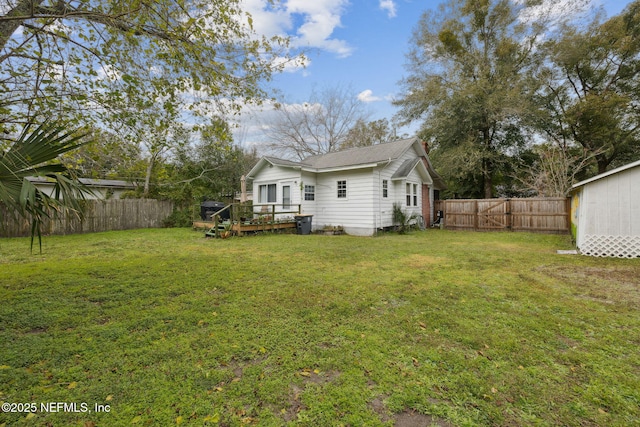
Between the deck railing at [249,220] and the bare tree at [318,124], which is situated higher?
the bare tree at [318,124]

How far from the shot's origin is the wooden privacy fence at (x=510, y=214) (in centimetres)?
1267

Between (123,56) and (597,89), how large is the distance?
26.2 m

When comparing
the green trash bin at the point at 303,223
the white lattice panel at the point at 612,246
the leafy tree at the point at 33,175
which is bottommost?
the white lattice panel at the point at 612,246

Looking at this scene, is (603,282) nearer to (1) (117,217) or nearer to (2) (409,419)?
(2) (409,419)

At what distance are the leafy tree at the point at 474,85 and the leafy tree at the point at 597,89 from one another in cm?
186

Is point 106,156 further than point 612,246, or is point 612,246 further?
point 612,246

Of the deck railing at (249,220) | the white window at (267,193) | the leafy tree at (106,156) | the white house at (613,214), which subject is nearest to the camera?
the leafy tree at (106,156)

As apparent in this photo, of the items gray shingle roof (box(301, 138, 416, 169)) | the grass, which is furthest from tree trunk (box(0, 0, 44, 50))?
Result: gray shingle roof (box(301, 138, 416, 169))

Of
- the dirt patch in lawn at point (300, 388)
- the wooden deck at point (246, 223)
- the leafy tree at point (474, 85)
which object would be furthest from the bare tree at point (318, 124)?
the dirt patch in lawn at point (300, 388)

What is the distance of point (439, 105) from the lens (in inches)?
757

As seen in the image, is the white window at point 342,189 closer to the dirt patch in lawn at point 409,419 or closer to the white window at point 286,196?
the white window at point 286,196

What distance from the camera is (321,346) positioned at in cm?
288

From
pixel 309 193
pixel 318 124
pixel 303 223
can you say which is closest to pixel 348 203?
pixel 309 193

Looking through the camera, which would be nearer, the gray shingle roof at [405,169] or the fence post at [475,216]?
the gray shingle roof at [405,169]
